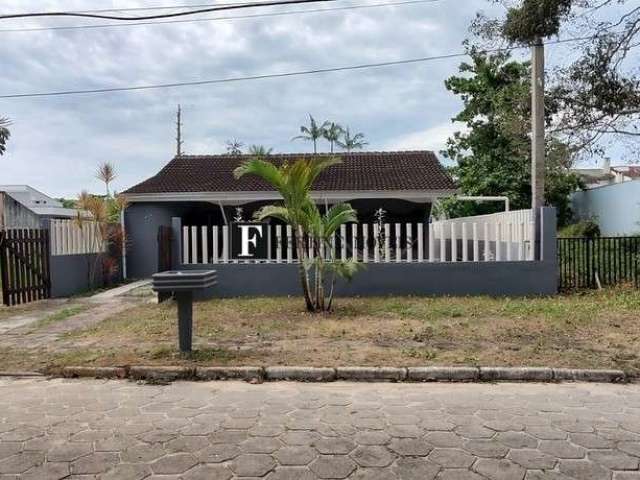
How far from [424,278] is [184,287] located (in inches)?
257

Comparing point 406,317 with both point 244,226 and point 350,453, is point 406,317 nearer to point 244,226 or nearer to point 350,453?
point 244,226

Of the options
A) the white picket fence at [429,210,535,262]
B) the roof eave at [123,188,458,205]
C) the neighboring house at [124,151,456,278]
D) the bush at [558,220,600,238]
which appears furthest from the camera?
the bush at [558,220,600,238]

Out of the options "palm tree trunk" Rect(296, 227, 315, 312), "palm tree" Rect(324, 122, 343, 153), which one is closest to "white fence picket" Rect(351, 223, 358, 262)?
"palm tree trunk" Rect(296, 227, 315, 312)

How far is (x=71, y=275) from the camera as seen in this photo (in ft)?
43.6

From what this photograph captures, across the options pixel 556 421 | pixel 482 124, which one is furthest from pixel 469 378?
pixel 482 124

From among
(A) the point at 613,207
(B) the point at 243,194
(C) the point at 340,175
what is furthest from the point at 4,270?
(A) the point at 613,207

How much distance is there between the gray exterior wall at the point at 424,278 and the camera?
1147 centimetres

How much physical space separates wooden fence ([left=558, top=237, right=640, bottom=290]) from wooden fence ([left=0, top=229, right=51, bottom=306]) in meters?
11.5

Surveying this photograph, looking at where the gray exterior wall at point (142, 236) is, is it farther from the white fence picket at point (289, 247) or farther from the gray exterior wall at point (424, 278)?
the white fence picket at point (289, 247)

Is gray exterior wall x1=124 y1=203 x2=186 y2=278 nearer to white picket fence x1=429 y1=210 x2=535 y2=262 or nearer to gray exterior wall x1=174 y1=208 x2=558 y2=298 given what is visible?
gray exterior wall x1=174 y1=208 x2=558 y2=298

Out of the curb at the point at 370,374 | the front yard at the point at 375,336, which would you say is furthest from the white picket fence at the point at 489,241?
the curb at the point at 370,374

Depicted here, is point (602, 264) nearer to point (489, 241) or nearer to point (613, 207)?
point (489, 241)

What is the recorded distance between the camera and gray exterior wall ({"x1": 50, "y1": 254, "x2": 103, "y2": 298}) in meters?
12.6

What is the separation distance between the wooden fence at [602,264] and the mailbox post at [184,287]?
29.3 feet
